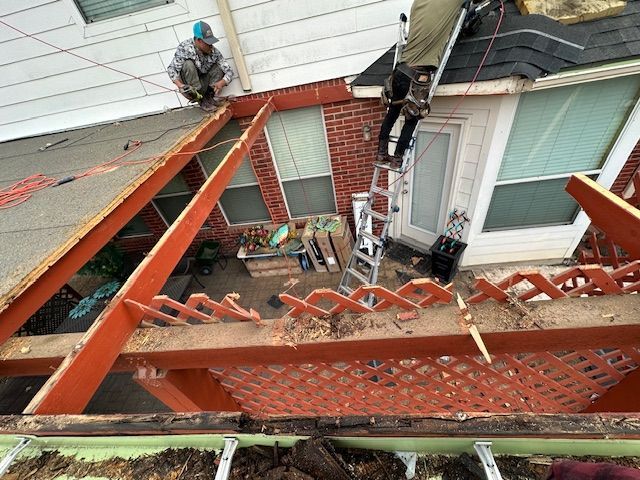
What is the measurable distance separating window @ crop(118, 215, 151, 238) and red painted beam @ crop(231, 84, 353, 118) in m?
3.48

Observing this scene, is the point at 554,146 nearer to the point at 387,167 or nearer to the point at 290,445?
the point at 387,167

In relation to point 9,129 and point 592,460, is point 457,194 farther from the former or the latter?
point 9,129

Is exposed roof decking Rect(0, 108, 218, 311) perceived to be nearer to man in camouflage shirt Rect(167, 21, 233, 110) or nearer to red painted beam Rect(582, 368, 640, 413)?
man in camouflage shirt Rect(167, 21, 233, 110)

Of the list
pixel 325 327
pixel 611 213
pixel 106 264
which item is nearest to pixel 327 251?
pixel 325 327

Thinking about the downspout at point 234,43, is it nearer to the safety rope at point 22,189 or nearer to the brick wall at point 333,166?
the brick wall at point 333,166

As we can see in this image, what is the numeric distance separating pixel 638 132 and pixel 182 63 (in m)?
5.36

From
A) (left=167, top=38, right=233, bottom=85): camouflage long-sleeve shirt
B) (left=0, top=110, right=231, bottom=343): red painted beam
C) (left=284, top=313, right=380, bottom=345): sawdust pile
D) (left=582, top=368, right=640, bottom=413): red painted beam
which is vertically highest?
(left=167, top=38, right=233, bottom=85): camouflage long-sleeve shirt

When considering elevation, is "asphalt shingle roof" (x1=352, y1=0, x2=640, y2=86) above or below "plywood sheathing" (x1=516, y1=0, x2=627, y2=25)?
below

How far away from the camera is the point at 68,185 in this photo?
8.14 ft

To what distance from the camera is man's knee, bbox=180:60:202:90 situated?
10.6 ft

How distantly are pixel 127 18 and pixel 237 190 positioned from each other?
2.67 meters

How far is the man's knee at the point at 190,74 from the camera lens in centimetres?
323

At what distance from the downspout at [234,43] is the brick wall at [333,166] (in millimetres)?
230

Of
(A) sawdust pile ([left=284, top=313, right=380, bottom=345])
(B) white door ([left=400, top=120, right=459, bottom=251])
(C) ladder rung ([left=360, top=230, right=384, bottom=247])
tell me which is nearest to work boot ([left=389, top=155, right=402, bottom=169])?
(B) white door ([left=400, top=120, right=459, bottom=251])
